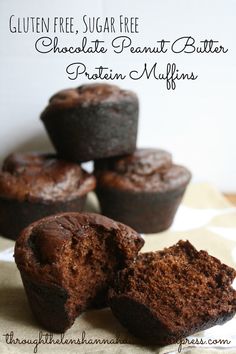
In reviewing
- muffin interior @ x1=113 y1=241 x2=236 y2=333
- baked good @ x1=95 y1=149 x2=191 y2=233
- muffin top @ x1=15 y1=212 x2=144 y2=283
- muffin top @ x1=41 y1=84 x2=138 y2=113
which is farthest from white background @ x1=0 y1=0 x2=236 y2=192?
muffin interior @ x1=113 y1=241 x2=236 y2=333

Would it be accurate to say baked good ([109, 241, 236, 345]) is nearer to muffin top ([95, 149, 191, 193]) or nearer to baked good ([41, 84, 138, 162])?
muffin top ([95, 149, 191, 193])

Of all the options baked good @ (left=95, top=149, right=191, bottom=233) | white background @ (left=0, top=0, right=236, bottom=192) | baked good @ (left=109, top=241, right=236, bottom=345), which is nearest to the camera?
baked good @ (left=109, top=241, right=236, bottom=345)

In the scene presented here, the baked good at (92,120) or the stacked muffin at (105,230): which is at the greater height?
the baked good at (92,120)

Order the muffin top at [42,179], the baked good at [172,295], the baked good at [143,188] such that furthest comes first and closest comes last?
the baked good at [143,188] < the muffin top at [42,179] < the baked good at [172,295]

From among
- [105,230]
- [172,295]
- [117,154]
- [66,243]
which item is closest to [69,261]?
[66,243]

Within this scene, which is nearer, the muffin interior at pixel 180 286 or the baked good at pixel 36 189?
the muffin interior at pixel 180 286

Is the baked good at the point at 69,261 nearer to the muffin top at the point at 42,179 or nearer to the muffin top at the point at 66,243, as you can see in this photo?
the muffin top at the point at 66,243

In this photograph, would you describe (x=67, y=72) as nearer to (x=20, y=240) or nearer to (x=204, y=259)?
(x=20, y=240)

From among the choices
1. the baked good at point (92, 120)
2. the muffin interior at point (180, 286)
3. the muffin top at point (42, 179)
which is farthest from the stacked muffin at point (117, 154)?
the muffin interior at point (180, 286)
